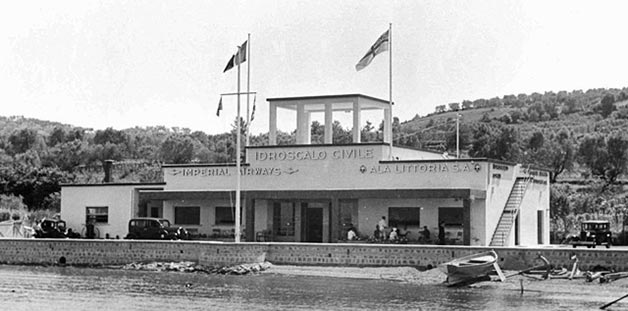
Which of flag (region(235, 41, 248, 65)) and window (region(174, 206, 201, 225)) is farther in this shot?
window (region(174, 206, 201, 225))

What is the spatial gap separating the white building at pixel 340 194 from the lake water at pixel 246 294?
8.03m

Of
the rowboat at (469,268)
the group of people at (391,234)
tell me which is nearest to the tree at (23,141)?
the group of people at (391,234)

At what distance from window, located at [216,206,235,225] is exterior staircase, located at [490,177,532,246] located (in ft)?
46.9

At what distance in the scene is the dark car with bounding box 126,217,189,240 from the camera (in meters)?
53.3

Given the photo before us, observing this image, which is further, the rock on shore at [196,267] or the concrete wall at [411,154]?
the concrete wall at [411,154]

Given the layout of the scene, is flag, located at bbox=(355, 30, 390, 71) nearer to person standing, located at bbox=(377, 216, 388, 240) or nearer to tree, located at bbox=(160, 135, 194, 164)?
person standing, located at bbox=(377, 216, 388, 240)

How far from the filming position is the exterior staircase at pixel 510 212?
50062 millimetres

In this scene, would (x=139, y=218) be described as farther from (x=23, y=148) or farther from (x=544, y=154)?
(x=23, y=148)

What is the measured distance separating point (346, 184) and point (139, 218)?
11375 millimetres

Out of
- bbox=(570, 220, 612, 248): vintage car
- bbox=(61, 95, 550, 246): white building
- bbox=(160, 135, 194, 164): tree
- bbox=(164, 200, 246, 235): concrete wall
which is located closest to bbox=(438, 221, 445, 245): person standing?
Answer: bbox=(61, 95, 550, 246): white building

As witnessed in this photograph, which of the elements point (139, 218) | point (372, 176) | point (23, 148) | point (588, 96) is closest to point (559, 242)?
point (372, 176)

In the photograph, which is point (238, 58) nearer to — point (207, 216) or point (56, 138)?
point (207, 216)

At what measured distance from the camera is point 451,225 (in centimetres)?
5075

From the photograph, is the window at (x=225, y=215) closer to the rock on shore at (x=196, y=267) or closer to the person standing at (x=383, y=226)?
the rock on shore at (x=196, y=267)
